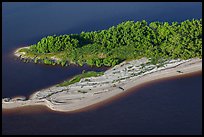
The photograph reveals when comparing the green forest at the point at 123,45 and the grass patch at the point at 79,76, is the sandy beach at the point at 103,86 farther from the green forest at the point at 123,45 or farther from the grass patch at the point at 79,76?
the green forest at the point at 123,45

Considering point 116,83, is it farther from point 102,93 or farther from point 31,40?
point 31,40

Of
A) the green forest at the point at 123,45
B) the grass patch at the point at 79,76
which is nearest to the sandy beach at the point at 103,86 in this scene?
the grass patch at the point at 79,76

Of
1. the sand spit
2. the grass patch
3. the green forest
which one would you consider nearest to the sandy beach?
the sand spit

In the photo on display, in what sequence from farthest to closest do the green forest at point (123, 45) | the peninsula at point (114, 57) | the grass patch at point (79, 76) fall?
1. the green forest at point (123, 45)
2. the grass patch at point (79, 76)
3. the peninsula at point (114, 57)

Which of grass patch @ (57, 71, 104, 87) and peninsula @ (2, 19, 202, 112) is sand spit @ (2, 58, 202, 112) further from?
grass patch @ (57, 71, 104, 87)

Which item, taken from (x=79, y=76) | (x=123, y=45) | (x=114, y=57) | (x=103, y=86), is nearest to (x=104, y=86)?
(x=103, y=86)

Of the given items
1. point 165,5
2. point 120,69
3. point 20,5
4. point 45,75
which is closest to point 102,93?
point 120,69

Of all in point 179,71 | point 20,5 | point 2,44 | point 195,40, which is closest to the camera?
point 179,71

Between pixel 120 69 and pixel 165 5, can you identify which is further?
pixel 165 5
